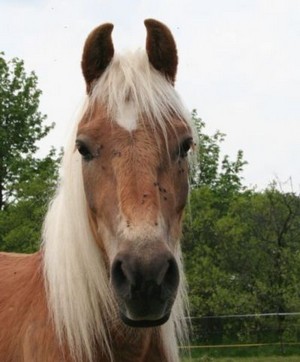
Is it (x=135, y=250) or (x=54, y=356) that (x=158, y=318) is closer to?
(x=135, y=250)

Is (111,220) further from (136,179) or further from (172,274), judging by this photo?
(172,274)

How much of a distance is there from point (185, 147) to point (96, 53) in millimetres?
703

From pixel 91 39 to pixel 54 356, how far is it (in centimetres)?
162

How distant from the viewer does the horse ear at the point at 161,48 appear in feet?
12.3

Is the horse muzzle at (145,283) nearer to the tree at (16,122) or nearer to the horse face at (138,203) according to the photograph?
the horse face at (138,203)

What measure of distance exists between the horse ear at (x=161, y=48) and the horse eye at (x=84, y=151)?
664mm

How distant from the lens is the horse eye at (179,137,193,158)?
11.5ft

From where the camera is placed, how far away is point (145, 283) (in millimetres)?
2838

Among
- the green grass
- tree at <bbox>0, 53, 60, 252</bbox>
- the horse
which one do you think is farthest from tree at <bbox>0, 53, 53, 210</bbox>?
the horse

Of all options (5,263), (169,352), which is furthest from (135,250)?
(5,263)

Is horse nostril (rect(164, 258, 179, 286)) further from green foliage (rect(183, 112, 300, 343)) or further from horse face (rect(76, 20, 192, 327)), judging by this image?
green foliage (rect(183, 112, 300, 343))

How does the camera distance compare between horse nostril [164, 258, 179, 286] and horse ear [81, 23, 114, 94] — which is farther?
horse ear [81, 23, 114, 94]

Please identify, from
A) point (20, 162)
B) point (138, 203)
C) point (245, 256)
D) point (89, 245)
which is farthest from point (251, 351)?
point (138, 203)

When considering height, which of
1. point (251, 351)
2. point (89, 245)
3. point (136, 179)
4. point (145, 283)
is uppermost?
point (136, 179)
